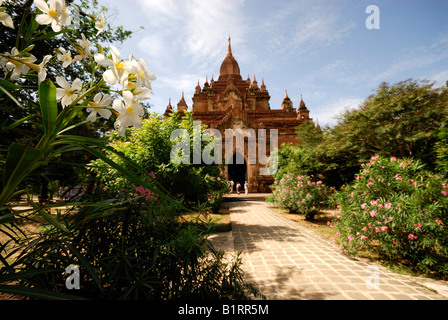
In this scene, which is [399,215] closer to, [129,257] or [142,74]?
[129,257]

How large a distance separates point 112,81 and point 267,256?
4.72 m

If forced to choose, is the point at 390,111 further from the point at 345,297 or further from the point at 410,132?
the point at 345,297

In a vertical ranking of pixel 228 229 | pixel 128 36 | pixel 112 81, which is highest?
pixel 128 36

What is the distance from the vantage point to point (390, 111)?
32.2 feet

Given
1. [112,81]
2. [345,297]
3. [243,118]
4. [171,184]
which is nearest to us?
[112,81]

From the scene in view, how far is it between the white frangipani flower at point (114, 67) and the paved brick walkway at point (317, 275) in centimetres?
331

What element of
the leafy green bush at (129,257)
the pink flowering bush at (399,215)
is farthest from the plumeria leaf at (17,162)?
the pink flowering bush at (399,215)

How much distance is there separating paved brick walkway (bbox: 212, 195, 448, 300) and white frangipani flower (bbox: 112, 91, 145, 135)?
3.12m

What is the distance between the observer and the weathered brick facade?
22.1 metres

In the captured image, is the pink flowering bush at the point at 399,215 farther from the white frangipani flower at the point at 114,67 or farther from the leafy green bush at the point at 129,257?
the white frangipani flower at the point at 114,67

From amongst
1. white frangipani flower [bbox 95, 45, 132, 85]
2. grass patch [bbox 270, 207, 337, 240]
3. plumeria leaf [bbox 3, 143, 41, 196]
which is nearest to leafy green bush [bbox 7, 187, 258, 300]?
plumeria leaf [bbox 3, 143, 41, 196]

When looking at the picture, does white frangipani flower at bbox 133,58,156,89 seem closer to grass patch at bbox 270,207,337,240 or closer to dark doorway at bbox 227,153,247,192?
grass patch at bbox 270,207,337,240
